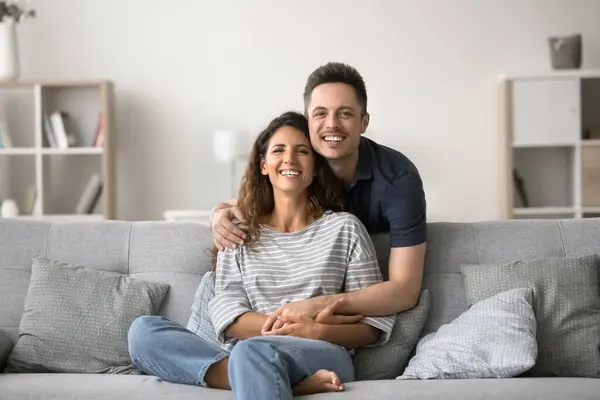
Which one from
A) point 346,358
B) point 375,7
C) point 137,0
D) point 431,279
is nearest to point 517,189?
point 375,7

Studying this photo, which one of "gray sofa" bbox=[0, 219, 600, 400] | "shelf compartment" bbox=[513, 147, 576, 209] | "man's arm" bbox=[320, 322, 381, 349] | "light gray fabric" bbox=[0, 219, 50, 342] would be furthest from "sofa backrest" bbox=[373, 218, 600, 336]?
"shelf compartment" bbox=[513, 147, 576, 209]

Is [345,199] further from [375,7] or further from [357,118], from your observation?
[375,7]

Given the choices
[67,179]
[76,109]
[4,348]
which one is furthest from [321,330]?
[76,109]

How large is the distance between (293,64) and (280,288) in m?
3.36

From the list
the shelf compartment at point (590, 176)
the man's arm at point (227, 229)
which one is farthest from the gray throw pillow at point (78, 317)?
the shelf compartment at point (590, 176)

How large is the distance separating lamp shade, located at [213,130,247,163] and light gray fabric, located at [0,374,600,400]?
314 cm

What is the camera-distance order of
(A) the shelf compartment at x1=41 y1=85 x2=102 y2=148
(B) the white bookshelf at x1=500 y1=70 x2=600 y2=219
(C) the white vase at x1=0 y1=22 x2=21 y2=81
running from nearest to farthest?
1. (C) the white vase at x1=0 y1=22 x2=21 y2=81
2. (B) the white bookshelf at x1=500 y1=70 x2=600 y2=219
3. (A) the shelf compartment at x1=41 y1=85 x2=102 y2=148

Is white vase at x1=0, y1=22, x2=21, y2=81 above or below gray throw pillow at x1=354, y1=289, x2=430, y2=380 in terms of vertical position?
above

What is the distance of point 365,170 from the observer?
115 inches

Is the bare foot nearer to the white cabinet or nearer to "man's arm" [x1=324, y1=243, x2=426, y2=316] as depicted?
"man's arm" [x1=324, y1=243, x2=426, y2=316]

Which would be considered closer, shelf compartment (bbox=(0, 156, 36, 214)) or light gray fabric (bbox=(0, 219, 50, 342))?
light gray fabric (bbox=(0, 219, 50, 342))

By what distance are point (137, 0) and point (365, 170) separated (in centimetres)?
350

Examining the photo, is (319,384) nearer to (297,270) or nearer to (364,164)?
(297,270)

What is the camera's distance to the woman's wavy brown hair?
2.91 m
